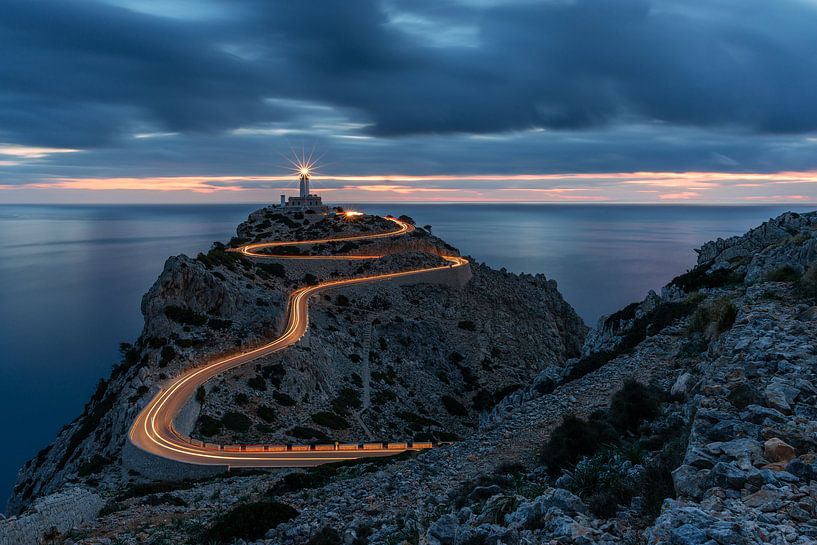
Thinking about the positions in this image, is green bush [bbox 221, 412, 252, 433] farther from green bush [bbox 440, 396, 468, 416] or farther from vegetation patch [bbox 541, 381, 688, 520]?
vegetation patch [bbox 541, 381, 688, 520]

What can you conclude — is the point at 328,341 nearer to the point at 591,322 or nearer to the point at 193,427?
the point at 193,427

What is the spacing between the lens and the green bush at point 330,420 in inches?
1652

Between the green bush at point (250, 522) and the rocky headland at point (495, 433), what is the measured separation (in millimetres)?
55

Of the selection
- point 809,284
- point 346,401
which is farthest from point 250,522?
point 346,401

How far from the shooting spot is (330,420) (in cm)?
4278

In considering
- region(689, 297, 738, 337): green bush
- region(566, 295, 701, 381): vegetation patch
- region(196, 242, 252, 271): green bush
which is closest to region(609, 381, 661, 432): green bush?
region(689, 297, 738, 337): green bush

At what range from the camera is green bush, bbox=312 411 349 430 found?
138 feet

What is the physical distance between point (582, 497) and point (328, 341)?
51621mm

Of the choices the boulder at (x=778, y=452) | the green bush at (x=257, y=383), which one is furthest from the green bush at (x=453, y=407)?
the boulder at (x=778, y=452)

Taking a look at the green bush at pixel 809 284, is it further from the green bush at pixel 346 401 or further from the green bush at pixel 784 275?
the green bush at pixel 346 401

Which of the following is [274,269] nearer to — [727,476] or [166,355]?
[166,355]

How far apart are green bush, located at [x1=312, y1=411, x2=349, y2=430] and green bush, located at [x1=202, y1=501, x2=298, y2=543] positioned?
28063mm

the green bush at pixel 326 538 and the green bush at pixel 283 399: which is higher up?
the green bush at pixel 326 538

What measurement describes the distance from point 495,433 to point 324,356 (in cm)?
3979
